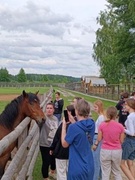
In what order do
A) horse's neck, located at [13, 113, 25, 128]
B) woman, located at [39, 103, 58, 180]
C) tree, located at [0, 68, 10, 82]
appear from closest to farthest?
horse's neck, located at [13, 113, 25, 128] < woman, located at [39, 103, 58, 180] < tree, located at [0, 68, 10, 82]

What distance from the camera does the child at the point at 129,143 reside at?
670cm

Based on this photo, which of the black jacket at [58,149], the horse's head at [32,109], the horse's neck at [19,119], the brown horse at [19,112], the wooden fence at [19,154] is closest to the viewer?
the wooden fence at [19,154]

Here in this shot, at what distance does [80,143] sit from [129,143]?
9.32 ft

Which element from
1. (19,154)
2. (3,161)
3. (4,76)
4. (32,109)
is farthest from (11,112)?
(4,76)

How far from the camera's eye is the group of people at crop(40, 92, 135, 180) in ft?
14.1

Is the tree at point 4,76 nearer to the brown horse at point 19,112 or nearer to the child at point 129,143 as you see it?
the child at point 129,143

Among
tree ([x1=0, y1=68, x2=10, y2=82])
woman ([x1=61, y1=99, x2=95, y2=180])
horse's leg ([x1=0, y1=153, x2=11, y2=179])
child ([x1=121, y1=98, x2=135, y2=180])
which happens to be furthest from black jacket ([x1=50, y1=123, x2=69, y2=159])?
tree ([x1=0, y1=68, x2=10, y2=82])

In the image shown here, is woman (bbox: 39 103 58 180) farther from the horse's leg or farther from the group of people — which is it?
the horse's leg

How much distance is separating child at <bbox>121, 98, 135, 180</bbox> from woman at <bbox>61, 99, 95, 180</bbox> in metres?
2.53

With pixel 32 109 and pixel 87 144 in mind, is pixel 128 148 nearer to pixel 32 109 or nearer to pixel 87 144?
pixel 32 109

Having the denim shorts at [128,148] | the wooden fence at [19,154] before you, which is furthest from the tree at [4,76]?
the denim shorts at [128,148]

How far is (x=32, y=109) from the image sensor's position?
6.11m

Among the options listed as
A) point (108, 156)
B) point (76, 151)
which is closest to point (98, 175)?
point (108, 156)

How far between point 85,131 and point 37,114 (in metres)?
1.97
